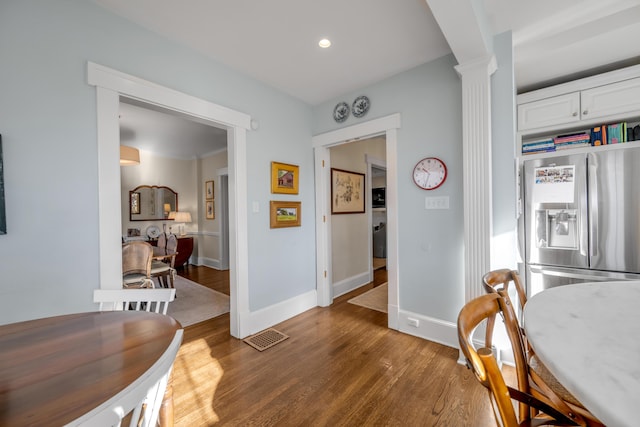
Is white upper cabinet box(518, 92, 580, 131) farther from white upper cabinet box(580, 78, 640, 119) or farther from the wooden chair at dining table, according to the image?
the wooden chair at dining table

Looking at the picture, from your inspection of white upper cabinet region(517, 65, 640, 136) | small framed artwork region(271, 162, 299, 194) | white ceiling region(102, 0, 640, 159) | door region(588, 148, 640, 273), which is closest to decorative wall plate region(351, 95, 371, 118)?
white ceiling region(102, 0, 640, 159)

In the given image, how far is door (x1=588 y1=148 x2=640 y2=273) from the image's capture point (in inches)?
77.2

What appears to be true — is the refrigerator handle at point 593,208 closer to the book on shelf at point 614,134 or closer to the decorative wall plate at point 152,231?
the book on shelf at point 614,134

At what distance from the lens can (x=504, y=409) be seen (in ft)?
1.89

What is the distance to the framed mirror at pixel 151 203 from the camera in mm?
5395

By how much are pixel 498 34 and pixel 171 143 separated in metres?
5.23

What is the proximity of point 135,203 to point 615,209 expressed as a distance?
7.03 m

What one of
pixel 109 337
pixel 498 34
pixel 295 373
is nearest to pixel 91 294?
pixel 109 337

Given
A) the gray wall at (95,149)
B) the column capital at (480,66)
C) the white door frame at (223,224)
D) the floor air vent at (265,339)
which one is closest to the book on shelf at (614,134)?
the gray wall at (95,149)

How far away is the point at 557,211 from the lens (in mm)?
2189

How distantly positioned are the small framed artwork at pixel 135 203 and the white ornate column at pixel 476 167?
601 centimetres

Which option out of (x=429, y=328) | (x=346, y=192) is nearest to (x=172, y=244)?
(x=346, y=192)

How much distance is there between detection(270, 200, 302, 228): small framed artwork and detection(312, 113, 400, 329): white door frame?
333 millimetres

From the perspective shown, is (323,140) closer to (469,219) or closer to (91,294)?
(469,219)
